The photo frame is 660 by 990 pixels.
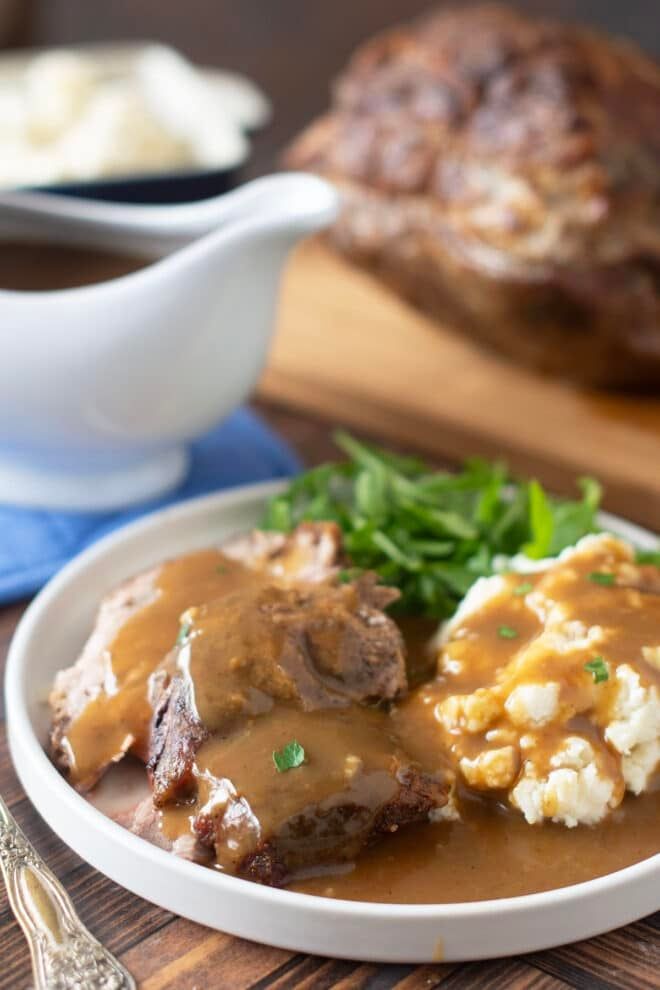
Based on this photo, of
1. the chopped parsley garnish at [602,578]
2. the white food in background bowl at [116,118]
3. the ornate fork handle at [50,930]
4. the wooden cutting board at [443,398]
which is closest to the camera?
the ornate fork handle at [50,930]

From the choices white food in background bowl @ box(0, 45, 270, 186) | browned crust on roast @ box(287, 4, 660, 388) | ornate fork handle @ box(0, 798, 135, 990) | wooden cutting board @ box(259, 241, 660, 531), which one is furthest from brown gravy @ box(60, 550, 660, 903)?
white food in background bowl @ box(0, 45, 270, 186)

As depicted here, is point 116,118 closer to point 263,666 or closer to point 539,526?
point 539,526

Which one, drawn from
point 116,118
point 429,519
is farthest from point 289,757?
point 116,118

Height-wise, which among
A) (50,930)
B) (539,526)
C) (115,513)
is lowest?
(115,513)

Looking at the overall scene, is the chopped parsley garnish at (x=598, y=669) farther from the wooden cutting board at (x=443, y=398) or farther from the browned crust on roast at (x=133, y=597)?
the wooden cutting board at (x=443, y=398)

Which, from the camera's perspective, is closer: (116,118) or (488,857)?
(488,857)

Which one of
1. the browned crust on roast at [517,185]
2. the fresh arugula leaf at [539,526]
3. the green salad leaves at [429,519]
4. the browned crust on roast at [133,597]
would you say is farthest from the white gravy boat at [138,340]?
the fresh arugula leaf at [539,526]

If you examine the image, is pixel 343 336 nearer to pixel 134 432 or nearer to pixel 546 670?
pixel 134 432

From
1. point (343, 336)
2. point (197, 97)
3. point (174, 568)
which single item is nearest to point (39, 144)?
point (197, 97)
